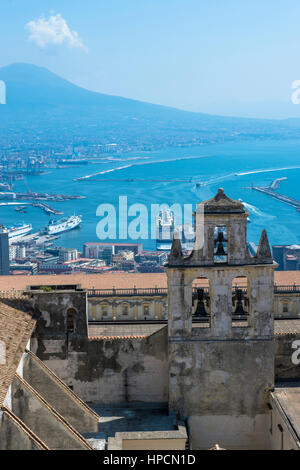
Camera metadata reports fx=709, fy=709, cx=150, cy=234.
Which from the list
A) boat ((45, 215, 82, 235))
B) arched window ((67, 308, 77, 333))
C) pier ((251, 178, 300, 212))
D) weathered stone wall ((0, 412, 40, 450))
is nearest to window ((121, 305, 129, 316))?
arched window ((67, 308, 77, 333))

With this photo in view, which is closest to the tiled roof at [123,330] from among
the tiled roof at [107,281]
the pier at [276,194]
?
the tiled roof at [107,281]

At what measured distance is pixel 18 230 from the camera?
4894 inches

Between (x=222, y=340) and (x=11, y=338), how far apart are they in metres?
4.31

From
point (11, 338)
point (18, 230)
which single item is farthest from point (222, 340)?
point (18, 230)

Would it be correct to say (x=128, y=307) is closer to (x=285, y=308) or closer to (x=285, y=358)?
(x=285, y=308)

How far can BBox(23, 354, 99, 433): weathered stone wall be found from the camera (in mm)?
14203

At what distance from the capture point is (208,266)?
564 inches

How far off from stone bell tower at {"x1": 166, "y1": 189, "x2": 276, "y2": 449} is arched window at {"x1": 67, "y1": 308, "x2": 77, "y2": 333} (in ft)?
7.89

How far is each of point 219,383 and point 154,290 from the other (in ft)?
68.3

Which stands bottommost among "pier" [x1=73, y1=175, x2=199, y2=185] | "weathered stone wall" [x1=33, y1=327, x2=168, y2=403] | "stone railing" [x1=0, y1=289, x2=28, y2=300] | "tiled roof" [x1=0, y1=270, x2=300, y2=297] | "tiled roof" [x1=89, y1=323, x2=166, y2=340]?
"tiled roof" [x1=0, y1=270, x2=300, y2=297]

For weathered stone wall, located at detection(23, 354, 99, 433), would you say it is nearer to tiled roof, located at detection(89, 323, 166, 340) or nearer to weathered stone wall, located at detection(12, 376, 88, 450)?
weathered stone wall, located at detection(12, 376, 88, 450)

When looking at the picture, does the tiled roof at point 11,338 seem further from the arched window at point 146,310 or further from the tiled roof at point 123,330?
the arched window at point 146,310

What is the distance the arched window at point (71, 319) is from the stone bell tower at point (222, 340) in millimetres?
2406

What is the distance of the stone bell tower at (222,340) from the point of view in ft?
46.8
